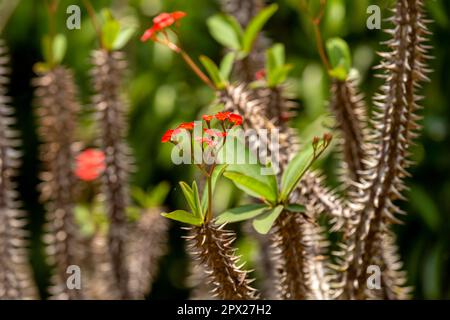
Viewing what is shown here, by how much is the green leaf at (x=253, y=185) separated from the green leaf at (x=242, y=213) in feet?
0.06

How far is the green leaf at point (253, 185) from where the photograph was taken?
40.4 inches

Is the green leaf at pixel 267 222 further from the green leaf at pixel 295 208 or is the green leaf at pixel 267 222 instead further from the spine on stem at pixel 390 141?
the spine on stem at pixel 390 141

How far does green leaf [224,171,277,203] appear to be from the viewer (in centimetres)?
103

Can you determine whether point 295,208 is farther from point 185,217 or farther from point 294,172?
point 185,217

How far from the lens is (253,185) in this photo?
103 centimetres

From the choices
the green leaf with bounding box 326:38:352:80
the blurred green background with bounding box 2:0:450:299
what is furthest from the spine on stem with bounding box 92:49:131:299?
the blurred green background with bounding box 2:0:450:299

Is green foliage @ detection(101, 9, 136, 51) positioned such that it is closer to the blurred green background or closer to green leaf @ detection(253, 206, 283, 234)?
green leaf @ detection(253, 206, 283, 234)

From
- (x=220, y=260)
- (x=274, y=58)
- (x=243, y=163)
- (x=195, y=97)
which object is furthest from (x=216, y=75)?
(x=195, y=97)

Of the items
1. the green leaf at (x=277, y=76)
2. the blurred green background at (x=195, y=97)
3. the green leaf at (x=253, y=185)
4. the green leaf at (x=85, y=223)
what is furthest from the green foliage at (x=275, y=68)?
the blurred green background at (x=195, y=97)

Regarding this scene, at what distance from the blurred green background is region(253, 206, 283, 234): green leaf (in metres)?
1.14

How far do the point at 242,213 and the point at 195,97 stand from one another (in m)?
1.53

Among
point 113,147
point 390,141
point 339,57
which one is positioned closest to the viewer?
point 390,141

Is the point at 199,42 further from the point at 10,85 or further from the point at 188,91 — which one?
the point at 10,85

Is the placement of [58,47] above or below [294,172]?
above
